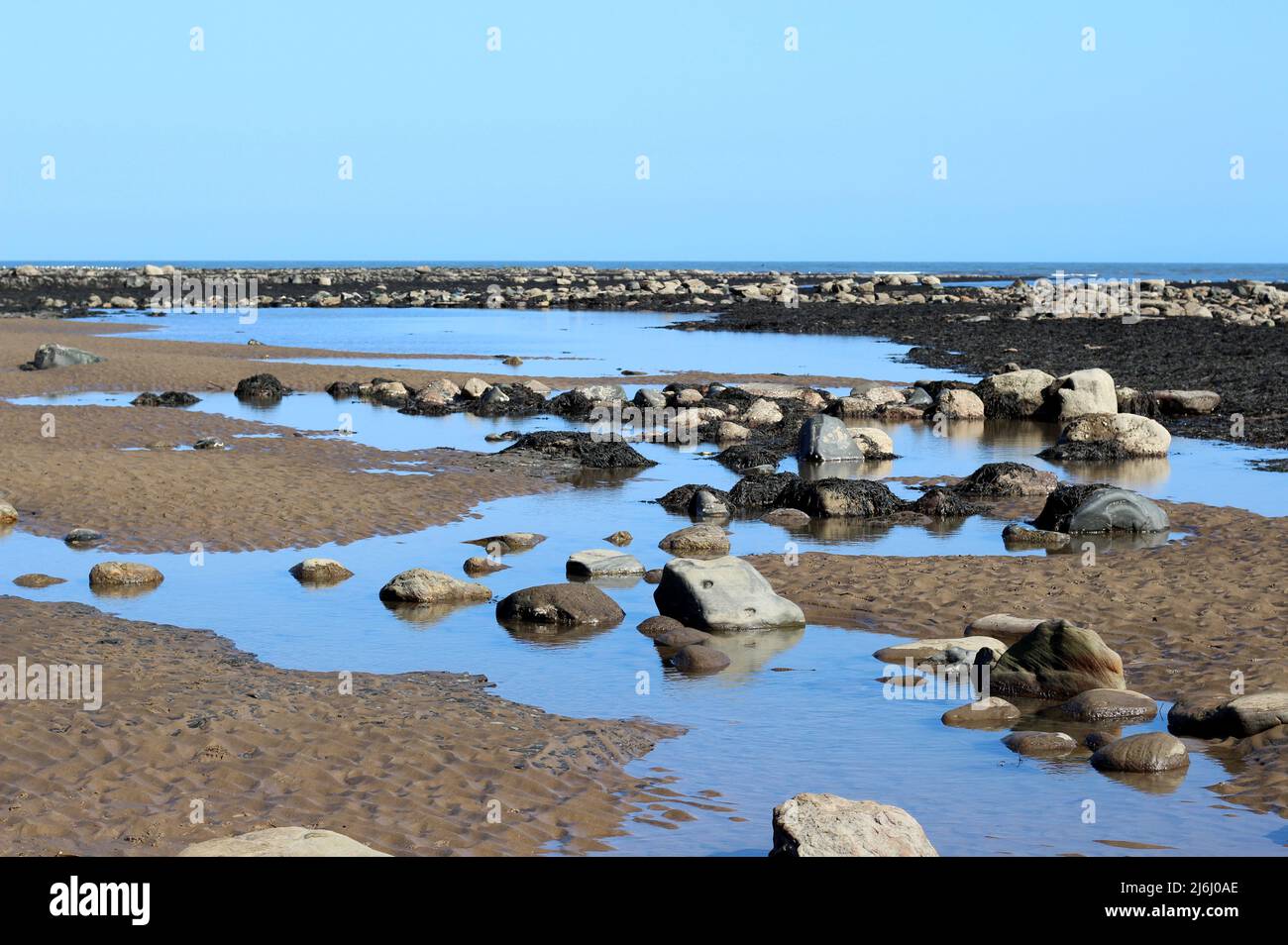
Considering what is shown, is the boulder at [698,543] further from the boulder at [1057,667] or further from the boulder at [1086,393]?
the boulder at [1086,393]

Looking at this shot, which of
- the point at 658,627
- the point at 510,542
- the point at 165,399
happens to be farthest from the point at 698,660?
the point at 165,399

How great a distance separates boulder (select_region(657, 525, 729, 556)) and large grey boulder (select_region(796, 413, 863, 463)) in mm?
8198

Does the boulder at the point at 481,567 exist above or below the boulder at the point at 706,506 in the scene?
below

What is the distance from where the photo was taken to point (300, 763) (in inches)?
349

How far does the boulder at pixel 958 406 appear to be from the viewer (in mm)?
32156

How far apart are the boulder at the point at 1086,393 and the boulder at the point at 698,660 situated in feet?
66.5

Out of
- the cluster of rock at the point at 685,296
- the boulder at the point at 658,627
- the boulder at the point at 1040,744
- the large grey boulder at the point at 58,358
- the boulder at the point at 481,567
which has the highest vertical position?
the cluster of rock at the point at 685,296

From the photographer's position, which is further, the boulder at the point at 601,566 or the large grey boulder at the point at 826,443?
the large grey boulder at the point at 826,443

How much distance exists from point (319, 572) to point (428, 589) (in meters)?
1.65

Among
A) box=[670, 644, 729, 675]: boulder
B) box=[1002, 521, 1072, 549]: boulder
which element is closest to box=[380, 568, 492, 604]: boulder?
box=[670, 644, 729, 675]: boulder

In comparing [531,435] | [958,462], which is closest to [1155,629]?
[958,462]

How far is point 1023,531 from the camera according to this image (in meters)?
17.6

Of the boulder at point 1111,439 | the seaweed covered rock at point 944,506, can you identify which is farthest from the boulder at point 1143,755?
the boulder at point 1111,439
